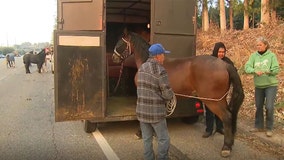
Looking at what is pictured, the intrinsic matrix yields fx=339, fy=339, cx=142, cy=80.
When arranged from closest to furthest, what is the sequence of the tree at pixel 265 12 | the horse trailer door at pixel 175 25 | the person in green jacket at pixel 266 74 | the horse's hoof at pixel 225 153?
1. the horse's hoof at pixel 225 153
2. the person in green jacket at pixel 266 74
3. the horse trailer door at pixel 175 25
4. the tree at pixel 265 12

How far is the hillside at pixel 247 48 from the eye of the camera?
8.16 meters

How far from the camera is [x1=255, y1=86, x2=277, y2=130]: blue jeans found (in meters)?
6.32

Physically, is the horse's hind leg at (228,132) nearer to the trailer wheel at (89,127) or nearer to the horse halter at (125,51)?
the horse halter at (125,51)

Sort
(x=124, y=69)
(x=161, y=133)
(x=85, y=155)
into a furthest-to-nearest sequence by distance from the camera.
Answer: (x=124, y=69)
(x=85, y=155)
(x=161, y=133)

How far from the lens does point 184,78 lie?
5.96m

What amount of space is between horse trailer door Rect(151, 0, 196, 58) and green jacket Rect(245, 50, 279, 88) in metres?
1.32

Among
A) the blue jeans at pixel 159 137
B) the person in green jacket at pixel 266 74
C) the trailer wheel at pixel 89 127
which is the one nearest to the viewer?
the blue jeans at pixel 159 137

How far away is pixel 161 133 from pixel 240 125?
3331 millimetres

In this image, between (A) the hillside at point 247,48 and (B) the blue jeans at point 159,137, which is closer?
(B) the blue jeans at point 159,137

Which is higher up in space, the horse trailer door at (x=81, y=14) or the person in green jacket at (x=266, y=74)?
the horse trailer door at (x=81, y=14)

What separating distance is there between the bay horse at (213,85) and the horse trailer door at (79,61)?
1.39m

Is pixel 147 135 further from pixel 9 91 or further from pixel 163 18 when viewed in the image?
pixel 9 91

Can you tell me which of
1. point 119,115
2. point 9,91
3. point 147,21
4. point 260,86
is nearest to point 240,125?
point 260,86

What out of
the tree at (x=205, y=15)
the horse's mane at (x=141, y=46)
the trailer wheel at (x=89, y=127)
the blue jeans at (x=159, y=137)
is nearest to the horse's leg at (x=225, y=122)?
the blue jeans at (x=159, y=137)
